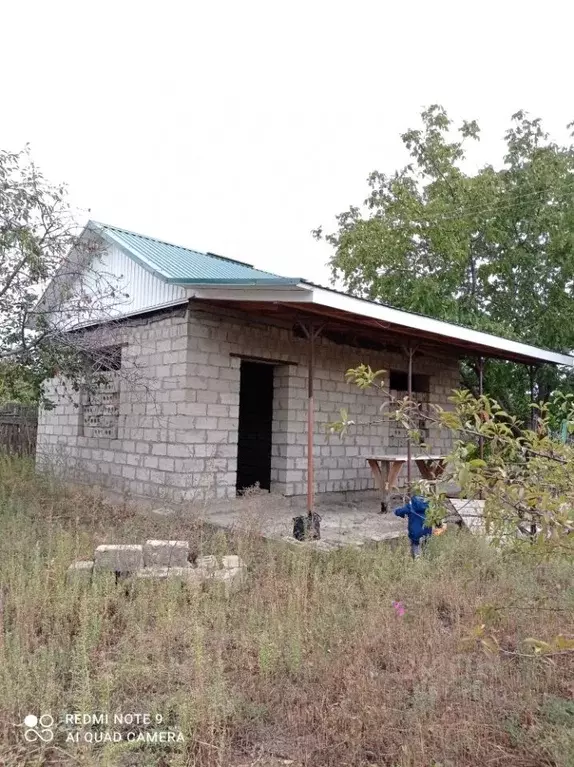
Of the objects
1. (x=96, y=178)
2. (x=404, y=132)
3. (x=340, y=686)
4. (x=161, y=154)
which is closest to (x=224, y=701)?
(x=340, y=686)

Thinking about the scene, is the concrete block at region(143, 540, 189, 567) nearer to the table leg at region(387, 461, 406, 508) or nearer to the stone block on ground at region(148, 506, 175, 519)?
the stone block on ground at region(148, 506, 175, 519)

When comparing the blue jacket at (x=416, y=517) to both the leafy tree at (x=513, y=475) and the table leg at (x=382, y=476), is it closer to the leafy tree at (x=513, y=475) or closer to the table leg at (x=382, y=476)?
the table leg at (x=382, y=476)

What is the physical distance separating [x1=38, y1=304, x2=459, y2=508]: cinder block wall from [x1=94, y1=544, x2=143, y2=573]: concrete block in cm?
249

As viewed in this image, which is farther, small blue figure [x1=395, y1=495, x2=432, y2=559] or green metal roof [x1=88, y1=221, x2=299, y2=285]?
green metal roof [x1=88, y1=221, x2=299, y2=285]

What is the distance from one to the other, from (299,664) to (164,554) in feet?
6.54

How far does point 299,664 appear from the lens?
341cm

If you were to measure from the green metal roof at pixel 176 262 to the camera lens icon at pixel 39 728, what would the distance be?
433 centimetres

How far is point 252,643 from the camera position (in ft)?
12.0

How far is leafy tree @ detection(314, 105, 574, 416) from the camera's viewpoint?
47.7 feet

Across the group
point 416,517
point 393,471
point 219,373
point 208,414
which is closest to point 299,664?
point 416,517

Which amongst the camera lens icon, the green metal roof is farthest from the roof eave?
the camera lens icon

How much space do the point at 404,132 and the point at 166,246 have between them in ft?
32.1

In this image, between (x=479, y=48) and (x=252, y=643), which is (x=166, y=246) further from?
(x=252, y=643)

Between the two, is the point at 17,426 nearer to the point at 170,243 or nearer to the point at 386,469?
the point at 170,243
